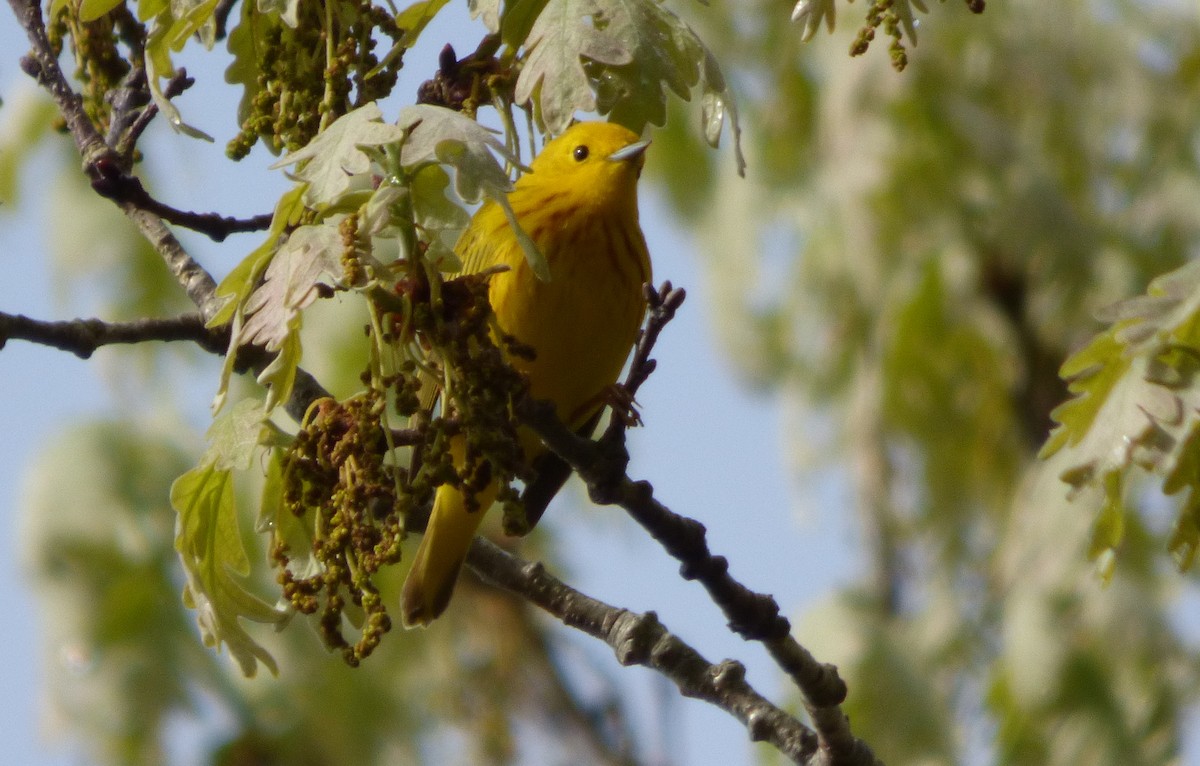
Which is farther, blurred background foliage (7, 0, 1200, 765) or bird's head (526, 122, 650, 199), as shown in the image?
blurred background foliage (7, 0, 1200, 765)

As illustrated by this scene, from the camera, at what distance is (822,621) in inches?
212

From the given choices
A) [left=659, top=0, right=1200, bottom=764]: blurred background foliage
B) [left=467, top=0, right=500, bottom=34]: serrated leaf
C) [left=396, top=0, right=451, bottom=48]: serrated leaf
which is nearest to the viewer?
[left=467, top=0, right=500, bottom=34]: serrated leaf

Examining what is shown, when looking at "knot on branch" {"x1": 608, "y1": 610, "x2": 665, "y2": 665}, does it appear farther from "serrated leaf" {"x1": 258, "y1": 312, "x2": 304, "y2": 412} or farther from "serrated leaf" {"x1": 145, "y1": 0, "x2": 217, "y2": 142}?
"serrated leaf" {"x1": 145, "y1": 0, "x2": 217, "y2": 142}

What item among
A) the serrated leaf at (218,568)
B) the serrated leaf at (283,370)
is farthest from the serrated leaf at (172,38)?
the serrated leaf at (218,568)

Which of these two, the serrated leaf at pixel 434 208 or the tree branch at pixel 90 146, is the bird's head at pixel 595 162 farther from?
the serrated leaf at pixel 434 208

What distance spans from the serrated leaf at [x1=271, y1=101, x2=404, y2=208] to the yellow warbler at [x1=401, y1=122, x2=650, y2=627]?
44.0 inches

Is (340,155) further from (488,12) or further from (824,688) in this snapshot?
(824,688)

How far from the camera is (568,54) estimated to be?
1.82 meters

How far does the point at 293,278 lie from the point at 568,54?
1.51ft

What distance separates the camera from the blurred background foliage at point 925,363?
5.32m

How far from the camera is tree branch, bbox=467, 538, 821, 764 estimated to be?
2660 mm

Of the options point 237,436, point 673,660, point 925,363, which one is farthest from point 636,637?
point 925,363

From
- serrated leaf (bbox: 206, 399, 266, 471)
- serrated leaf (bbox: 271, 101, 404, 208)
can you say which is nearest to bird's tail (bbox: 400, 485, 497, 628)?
serrated leaf (bbox: 206, 399, 266, 471)

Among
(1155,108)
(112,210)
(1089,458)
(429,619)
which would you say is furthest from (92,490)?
(1155,108)
